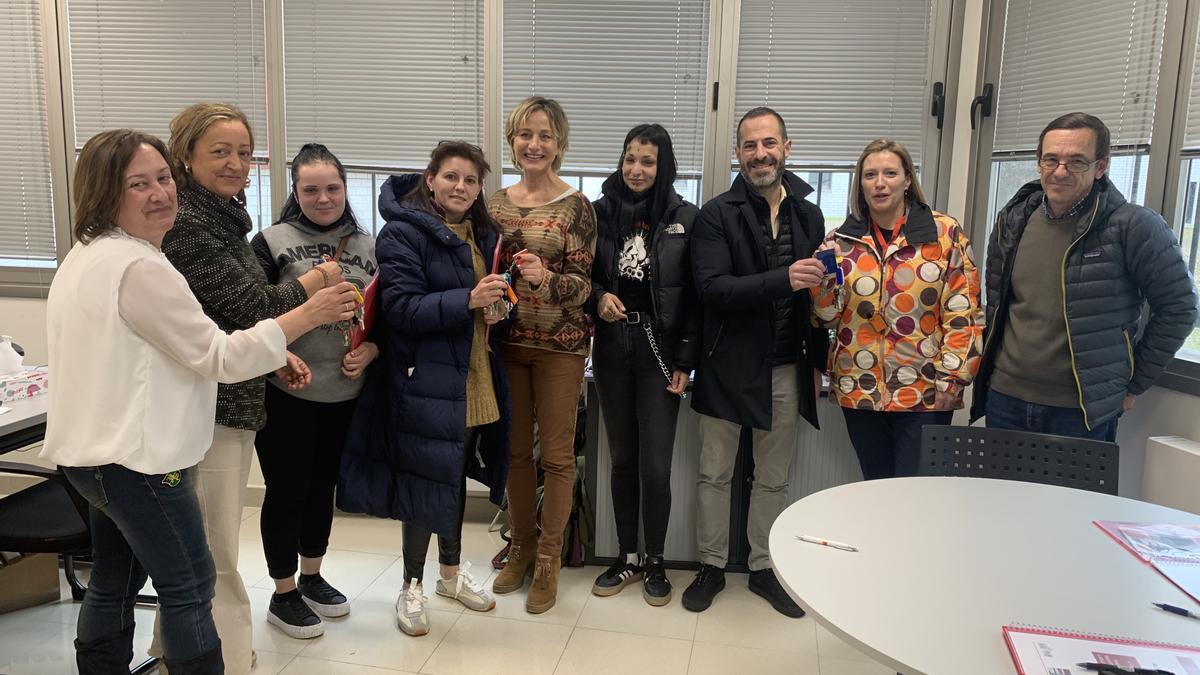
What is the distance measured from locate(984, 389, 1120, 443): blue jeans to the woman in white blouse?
220cm

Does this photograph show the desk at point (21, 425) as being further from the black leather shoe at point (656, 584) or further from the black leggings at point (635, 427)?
the black leather shoe at point (656, 584)

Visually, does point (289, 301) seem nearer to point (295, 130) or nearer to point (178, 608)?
point (178, 608)

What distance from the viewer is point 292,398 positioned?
235cm

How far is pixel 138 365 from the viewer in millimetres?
1571

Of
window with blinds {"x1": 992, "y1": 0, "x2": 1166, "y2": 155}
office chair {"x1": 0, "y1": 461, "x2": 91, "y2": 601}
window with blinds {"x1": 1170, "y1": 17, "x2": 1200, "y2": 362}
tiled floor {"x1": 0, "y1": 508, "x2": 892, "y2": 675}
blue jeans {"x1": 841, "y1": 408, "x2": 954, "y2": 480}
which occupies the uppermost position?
window with blinds {"x1": 992, "y1": 0, "x2": 1166, "y2": 155}

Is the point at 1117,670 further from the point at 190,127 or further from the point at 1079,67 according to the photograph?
the point at 1079,67

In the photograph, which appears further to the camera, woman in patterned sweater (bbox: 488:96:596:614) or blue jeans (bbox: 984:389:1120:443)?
woman in patterned sweater (bbox: 488:96:596:614)

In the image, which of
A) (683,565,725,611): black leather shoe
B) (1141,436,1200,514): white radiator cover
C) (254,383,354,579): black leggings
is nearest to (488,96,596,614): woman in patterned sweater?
(683,565,725,611): black leather shoe

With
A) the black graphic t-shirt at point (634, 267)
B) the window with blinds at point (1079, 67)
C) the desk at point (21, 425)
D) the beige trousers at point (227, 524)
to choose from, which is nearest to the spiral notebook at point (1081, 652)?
the black graphic t-shirt at point (634, 267)

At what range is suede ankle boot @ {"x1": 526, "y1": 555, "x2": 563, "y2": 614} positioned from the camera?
2736 mm

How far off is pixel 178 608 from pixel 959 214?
3.21 meters

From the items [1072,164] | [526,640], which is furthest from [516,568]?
[1072,164]

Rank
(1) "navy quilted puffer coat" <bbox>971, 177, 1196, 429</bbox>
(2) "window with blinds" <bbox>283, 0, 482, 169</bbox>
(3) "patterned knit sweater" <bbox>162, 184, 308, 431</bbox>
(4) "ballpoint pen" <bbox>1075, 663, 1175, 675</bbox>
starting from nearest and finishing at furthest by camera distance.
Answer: (4) "ballpoint pen" <bbox>1075, 663, 1175, 675</bbox> → (3) "patterned knit sweater" <bbox>162, 184, 308, 431</bbox> → (1) "navy quilted puffer coat" <bbox>971, 177, 1196, 429</bbox> → (2) "window with blinds" <bbox>283, 0, 482, 169</bbox>

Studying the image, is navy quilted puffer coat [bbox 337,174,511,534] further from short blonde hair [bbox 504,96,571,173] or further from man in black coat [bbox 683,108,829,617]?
man in black coat [bbox 683,108,829,617]
